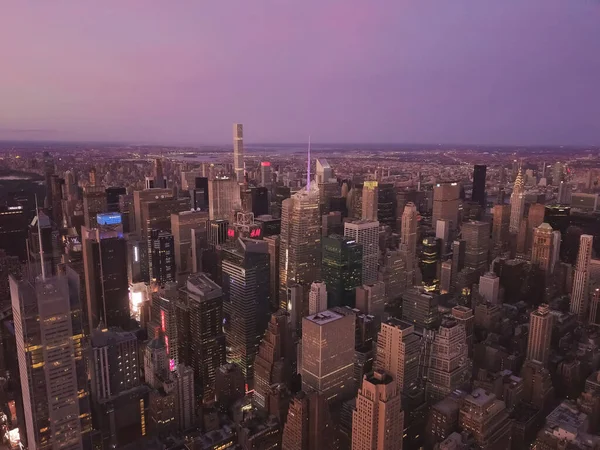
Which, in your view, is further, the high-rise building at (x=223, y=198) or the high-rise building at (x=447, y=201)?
the high-rise building at (x=223, y=198)

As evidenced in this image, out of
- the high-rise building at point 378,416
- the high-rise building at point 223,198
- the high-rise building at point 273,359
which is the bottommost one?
the high-rise building at point 273,359

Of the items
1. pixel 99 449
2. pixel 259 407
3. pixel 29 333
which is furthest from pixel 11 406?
pixel 259 407

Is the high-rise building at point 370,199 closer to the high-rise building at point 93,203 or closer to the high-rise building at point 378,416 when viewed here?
the high-rise building at point 93,203

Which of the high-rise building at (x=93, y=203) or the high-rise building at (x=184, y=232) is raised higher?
the high-rise building at (x=93, y=203)

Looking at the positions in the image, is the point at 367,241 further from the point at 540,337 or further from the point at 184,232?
the point at 184,232

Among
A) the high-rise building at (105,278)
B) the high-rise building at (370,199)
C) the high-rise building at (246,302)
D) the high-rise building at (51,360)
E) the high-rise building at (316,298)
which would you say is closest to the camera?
the high-rise building at (51,360)

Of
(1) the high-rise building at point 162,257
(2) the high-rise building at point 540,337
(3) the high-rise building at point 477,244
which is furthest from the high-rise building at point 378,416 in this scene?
(3) the high-rise building at point 477,244

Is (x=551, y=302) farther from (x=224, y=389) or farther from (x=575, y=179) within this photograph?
(x=224, y=389)

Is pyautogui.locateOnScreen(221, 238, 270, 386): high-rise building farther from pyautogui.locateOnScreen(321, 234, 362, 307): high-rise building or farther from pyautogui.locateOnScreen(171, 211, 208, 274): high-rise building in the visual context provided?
pyautogui.locateOnScreen(171, 211, 208, 274): high-rise building
